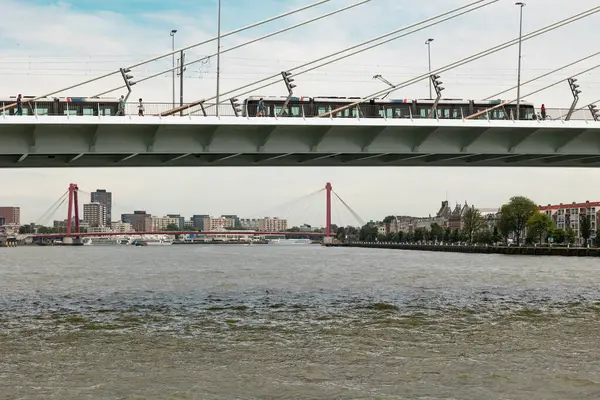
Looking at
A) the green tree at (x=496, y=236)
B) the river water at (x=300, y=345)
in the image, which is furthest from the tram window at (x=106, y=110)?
the green tree at (x=496, y=236)

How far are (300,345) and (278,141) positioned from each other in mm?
8034

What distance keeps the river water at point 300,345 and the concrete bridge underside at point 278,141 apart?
5754 millimetres

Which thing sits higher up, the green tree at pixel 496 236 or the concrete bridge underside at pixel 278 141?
the concrete bridge underside at pixel 278 141

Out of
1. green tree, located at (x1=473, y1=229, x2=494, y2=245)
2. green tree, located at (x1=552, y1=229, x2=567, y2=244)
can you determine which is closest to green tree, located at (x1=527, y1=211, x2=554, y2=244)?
green tree, located at (x1=552, y1=229, x2=567, y2=244)

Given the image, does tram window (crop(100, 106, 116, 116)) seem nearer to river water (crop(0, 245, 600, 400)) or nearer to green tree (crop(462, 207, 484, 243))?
river water (crop(0, 245, 600, 400))

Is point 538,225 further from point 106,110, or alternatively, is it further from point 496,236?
point 106,110

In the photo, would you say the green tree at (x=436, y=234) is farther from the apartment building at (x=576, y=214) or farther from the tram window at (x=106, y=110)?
the tram window at (x=106, y=110)

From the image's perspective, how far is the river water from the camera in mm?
16297

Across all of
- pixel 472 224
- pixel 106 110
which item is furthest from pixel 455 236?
pixel 106 110

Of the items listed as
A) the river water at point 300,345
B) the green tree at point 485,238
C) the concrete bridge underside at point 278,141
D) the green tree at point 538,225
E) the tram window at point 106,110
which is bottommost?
the river water at point 300,345

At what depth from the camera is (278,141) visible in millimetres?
26922

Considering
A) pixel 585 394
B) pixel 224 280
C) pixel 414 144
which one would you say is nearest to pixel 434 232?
pixel 224 280

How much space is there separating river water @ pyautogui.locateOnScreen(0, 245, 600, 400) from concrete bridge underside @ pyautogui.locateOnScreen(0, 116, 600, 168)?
18.9 feet

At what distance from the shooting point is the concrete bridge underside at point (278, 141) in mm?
24594
